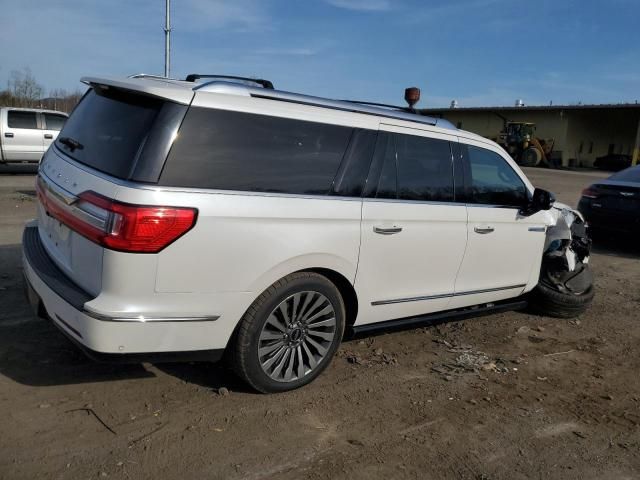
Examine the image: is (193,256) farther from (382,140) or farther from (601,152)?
(601,152)

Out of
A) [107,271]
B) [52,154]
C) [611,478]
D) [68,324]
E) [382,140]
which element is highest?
[382,140]

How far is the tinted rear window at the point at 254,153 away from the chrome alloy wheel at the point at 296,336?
2.35 ft

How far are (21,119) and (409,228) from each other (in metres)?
14.1

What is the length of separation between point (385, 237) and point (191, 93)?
5.23ft

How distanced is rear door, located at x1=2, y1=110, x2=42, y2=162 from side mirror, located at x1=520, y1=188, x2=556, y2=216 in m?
13.5

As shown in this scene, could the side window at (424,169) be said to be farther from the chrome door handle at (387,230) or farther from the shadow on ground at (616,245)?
the shadow on ground at (616,245)

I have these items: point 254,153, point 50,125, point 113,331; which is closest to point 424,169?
point 254,153

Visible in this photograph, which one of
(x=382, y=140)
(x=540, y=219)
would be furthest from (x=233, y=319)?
(x=540, y=219)

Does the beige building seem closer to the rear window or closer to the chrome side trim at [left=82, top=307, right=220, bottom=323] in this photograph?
the rear window

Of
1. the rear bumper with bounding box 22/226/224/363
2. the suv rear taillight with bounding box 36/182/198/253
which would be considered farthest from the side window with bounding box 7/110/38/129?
the suv rear taillight with bounding box 36/182/198/253

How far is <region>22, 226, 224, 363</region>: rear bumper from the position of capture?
293 cm

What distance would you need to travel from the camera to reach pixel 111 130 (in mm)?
3258

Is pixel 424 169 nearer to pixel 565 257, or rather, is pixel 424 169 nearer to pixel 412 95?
pixel 412 95

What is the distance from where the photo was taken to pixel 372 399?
371 cm
